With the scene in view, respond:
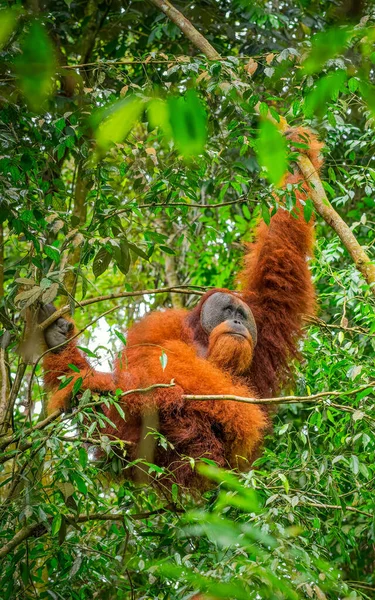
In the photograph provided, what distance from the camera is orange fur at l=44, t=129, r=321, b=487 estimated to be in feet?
12.6

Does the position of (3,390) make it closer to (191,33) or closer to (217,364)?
(217,364)

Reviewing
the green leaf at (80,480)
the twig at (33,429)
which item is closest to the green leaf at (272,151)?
the green leaf at (80,480)

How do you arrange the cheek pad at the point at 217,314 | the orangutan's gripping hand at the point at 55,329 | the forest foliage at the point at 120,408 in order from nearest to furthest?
the forest foliage at the point at 120,408
the orangutan's gripping hand at the point at 55,329
the cheek pad at the point at 217,314

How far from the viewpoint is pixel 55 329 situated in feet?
12.5

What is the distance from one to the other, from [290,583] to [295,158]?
1.86 m

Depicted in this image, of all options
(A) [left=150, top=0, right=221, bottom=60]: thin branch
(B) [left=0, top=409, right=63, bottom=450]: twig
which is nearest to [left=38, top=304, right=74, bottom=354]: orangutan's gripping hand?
(B) [left=0, top=409, right=63, bottom=450]: twig

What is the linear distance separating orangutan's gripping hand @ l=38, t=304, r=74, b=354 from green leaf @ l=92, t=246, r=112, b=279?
1.57 ft

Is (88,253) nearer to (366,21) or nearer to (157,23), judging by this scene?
(366,21)

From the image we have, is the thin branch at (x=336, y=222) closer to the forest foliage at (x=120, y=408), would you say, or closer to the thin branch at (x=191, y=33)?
the forest foliage at (x=120, y=408)

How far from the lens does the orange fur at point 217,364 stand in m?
3.84

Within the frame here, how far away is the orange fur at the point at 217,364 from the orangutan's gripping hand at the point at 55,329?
0.18m

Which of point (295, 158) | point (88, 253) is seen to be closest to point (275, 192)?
point (295, 158)

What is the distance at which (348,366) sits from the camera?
3865mm

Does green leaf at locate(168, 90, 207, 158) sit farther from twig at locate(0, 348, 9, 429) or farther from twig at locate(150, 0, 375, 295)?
twig at locate(0, 348, 9, 429)
